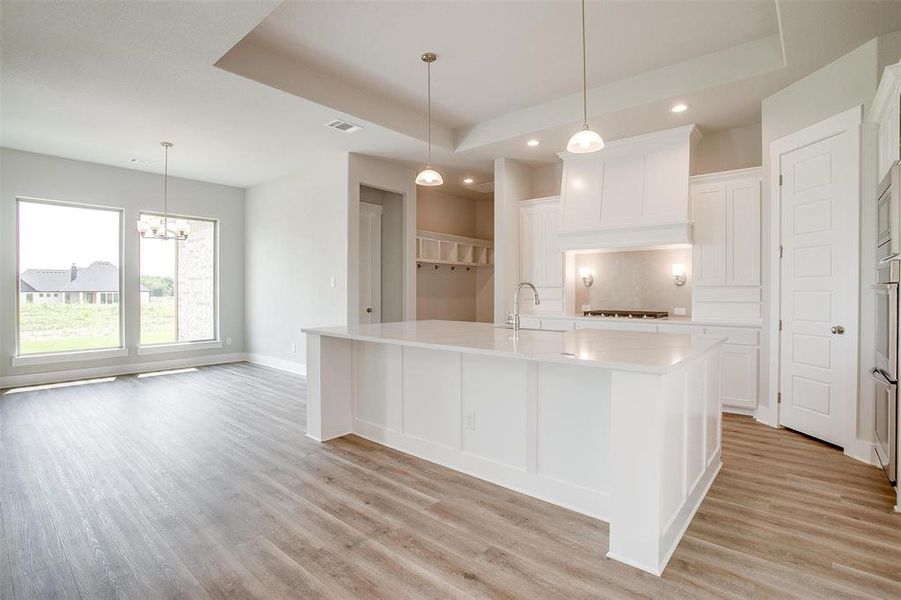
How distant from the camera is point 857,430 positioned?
10.9ft

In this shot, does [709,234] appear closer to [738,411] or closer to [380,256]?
[738,411]

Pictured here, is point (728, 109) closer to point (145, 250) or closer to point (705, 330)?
point (705, 330)

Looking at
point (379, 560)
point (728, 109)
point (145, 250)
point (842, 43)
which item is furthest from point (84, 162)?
point (842, 43)

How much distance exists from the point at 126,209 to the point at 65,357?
2187mm

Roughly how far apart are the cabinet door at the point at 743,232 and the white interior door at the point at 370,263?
4.47 m

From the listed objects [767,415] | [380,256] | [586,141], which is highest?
[586,141]

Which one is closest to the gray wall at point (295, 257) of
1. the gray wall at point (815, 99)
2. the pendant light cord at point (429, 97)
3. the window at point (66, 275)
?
the pendant light cord at point (429, 97)

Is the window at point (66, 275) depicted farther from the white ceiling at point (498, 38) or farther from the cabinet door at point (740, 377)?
the cabinet door at point (740, 377)

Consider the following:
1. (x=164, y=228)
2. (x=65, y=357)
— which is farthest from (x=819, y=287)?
(x=65, y=357)

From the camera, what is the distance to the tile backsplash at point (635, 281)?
5383mm

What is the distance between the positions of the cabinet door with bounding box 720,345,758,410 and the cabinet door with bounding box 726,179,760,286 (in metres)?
0.72

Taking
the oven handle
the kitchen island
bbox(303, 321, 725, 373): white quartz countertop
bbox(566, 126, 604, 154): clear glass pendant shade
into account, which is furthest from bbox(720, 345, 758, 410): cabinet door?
bbox(566, 126, 604, 154): clear glass pendant shade

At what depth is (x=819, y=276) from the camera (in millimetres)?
3660

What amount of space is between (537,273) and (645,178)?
5.78 feet
